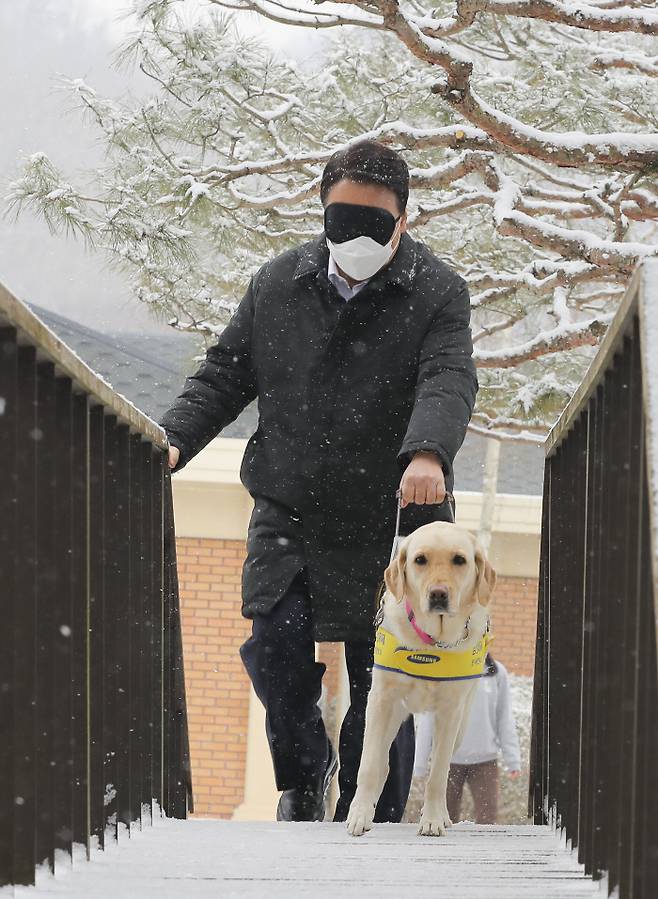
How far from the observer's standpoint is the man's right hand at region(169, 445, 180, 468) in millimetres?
3514

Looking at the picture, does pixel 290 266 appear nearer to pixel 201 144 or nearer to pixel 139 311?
pixel 201 144

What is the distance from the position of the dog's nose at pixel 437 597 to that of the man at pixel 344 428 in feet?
1.45

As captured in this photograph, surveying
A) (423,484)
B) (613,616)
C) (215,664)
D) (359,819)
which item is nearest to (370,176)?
(423,484)

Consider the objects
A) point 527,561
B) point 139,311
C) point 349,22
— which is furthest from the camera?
point 527,561

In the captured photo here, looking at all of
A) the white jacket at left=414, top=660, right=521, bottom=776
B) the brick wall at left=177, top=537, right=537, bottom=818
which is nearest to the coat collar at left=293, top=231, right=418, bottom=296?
the white jacket at left=414, top=660, right=521, bottom=776

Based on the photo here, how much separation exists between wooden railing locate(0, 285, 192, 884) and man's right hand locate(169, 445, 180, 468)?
31cm

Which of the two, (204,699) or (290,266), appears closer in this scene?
(290,266)

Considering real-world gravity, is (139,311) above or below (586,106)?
below

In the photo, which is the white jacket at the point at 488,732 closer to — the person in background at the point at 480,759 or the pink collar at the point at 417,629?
the person in background at the point at 480,759

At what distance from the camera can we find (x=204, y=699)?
12.5 meters

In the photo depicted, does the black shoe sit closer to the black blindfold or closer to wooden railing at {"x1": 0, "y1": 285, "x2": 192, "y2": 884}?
wooden railing at {"x1": 0, "y1": 285, "x2": 192, "y2": 884}

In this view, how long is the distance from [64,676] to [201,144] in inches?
251

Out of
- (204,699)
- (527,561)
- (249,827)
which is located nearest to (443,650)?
(249,827)

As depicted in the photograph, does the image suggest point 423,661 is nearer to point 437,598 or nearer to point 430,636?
point 430,636
